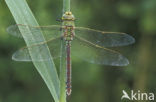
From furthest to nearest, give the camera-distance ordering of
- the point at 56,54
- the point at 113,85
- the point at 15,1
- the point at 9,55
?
the point at 113,85 → the point at 9,55 → the point at 56,54 → the point at 15,1

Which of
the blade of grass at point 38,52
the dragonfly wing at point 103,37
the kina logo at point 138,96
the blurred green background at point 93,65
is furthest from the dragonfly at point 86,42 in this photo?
the kina logo at point 138,96

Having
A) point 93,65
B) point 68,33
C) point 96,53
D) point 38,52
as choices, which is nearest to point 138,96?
point 93,65

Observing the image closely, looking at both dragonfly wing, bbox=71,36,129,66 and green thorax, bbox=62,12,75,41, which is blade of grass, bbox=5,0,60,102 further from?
dragonfly wing, bbox=71,36,129,66

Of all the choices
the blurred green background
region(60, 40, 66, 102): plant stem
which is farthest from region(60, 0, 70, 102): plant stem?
the blurred green background

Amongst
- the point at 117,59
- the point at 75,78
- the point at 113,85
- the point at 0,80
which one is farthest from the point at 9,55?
the point at 117,59

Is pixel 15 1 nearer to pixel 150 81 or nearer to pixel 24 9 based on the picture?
pixel 24 9

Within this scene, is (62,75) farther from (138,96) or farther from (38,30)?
Result: (138,96)
